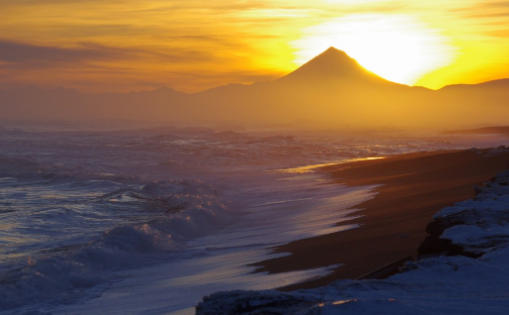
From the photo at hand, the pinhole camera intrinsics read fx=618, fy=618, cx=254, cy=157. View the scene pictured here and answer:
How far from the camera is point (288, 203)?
1421 centimetres

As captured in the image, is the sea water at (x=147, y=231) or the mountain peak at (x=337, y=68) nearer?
the sea water at (x=147, y=231)

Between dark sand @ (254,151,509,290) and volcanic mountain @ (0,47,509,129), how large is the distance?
110 meters

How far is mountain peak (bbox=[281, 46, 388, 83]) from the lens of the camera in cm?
16712

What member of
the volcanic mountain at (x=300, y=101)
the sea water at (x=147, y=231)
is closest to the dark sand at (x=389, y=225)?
the sea water at (x=147, y=231)

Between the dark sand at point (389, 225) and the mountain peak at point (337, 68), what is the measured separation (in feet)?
Result: 500

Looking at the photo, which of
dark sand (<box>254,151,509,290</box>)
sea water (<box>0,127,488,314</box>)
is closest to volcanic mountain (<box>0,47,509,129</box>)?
sea water (<box>0,127,488,314</box>)

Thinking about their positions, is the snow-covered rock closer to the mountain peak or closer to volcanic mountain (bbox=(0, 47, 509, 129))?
volcanic mountain (bbox=(0, 47, 509, 129))

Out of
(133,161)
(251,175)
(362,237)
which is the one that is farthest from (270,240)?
(133,161)

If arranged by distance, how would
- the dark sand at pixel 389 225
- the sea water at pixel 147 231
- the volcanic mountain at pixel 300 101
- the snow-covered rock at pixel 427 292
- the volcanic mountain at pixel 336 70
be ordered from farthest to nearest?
the volcanic mountain at pixel 336 70 < the volcanic mountain at pixel 300 101 < the sea water at pixel 147 231 < the dark sand at pixel 389 225 < the snow-covered rock at pixel 427 292

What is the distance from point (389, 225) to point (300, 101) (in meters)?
147

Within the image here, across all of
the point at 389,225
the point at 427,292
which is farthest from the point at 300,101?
the point at 427,292

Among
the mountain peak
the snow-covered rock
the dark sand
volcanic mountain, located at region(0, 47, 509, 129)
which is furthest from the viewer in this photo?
the mountain peak

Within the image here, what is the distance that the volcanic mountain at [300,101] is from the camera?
452ft

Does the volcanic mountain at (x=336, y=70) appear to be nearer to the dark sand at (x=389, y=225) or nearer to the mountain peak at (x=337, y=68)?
the mountain peak at (x=337, y=68)
